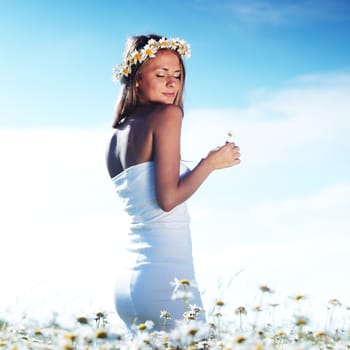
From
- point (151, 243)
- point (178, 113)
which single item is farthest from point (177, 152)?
point (151, 243)

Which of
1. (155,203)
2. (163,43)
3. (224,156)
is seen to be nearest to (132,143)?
(155,203)

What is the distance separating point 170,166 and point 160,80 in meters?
0.88

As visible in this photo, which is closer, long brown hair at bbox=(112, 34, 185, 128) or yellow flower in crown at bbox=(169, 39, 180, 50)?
long brown hair at bbox=(112, 34, 185, 128)

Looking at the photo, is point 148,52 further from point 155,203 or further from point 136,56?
point 155,203

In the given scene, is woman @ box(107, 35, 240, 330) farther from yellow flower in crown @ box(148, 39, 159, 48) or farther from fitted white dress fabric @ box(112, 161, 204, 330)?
yellow flower in crown @ box(148, 39, 159, 48)

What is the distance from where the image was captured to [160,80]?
215 inches

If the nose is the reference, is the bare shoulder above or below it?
below

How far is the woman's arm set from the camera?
15.8ft

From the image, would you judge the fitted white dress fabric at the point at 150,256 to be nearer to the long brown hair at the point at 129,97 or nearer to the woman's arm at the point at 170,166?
the woman's arm at the point at 170,166

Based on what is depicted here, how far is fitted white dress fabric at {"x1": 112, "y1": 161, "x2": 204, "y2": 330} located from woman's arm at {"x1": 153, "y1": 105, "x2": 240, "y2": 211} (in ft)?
0.32

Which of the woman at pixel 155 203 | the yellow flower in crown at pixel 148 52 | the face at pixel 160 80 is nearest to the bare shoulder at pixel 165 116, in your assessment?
the woman at pixel 155 203

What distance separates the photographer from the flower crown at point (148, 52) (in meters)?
5.64

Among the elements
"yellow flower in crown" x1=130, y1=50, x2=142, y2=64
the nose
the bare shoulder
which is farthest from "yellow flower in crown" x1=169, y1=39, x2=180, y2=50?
the bare shoulder

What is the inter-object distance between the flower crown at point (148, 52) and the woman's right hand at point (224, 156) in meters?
0.97
